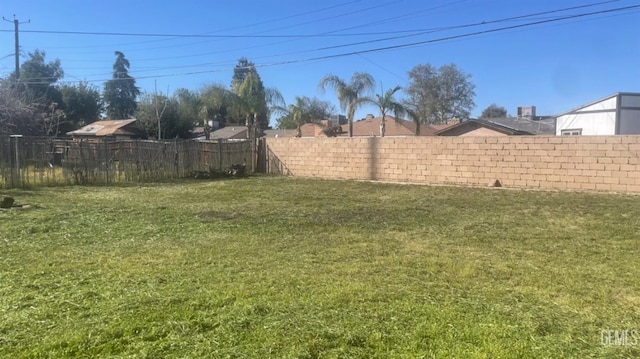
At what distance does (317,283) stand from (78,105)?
4086 cm

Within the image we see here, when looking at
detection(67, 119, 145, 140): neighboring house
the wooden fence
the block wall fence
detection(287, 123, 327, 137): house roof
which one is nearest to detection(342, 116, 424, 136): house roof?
detection(287, 123, 327, 137): house roof

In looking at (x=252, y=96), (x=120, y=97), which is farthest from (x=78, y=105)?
(x=252, y=96)

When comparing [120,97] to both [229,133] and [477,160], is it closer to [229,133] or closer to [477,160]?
[229,133]

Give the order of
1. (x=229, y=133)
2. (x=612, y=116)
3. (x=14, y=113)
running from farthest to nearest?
(x=229, y=133), (x=14, y=113), (x=612, y=116)

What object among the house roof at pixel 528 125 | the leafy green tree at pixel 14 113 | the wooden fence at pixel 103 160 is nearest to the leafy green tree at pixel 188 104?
the leafy green tree at pixel 14 113

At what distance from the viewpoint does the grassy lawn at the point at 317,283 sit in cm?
301

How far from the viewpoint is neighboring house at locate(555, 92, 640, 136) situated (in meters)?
16.7

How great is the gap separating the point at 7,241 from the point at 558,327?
6.65 m

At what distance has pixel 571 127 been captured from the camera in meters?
19.2

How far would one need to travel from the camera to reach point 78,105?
38688 millimetres

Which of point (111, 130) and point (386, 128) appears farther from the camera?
point (111, 130)

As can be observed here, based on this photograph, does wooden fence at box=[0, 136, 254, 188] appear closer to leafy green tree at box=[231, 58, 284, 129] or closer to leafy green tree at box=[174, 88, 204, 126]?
leafy green tree at box=[231, 58, 284, 129]

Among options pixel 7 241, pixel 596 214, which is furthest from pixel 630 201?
pixel 7 241

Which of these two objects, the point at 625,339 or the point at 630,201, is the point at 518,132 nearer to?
the point at 630,201
